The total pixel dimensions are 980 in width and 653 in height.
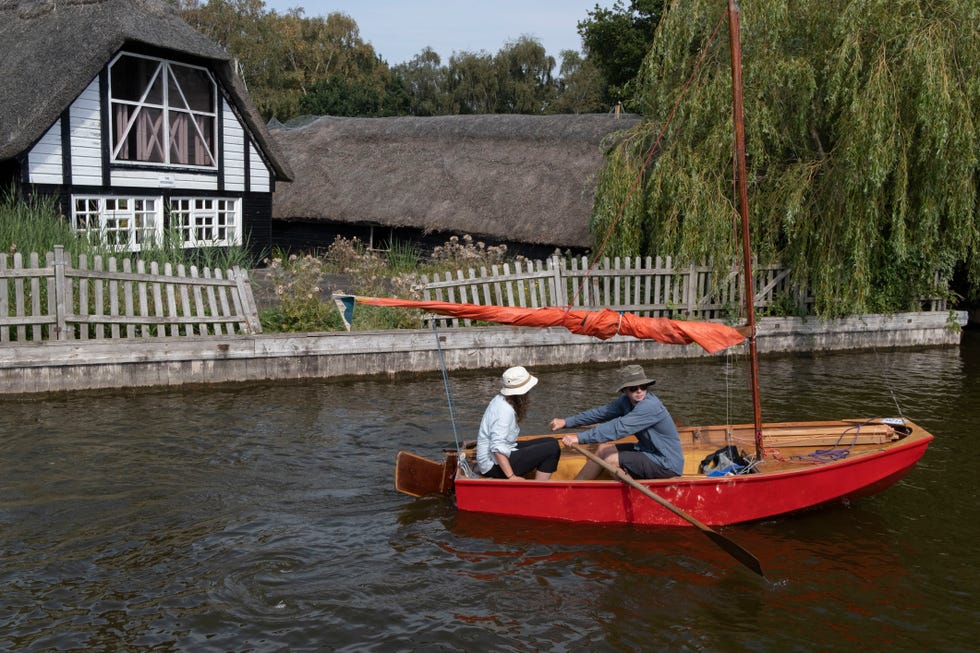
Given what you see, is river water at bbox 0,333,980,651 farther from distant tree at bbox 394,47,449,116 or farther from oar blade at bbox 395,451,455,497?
distant tree at bbox 394,47,449,116

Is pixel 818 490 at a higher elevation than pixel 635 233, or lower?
lower

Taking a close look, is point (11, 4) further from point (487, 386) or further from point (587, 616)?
point (587, 616)

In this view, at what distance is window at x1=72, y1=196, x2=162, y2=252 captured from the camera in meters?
19.1

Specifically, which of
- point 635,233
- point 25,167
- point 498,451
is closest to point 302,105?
point 25,167

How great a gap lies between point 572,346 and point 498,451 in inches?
299


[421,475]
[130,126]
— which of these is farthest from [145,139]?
[421,475]

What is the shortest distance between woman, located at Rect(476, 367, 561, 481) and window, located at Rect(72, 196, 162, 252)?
1157cm

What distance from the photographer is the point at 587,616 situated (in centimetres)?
754

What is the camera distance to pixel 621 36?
35.8m

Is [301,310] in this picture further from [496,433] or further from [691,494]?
[691,494]

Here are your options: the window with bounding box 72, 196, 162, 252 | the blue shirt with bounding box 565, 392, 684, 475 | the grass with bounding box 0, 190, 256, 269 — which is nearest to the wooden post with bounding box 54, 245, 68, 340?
the grass with bounding box 0, 190, 256, 269

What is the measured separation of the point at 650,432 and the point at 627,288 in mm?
8238

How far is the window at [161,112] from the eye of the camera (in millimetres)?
20391

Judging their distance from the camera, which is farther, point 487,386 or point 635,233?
point 635,233
